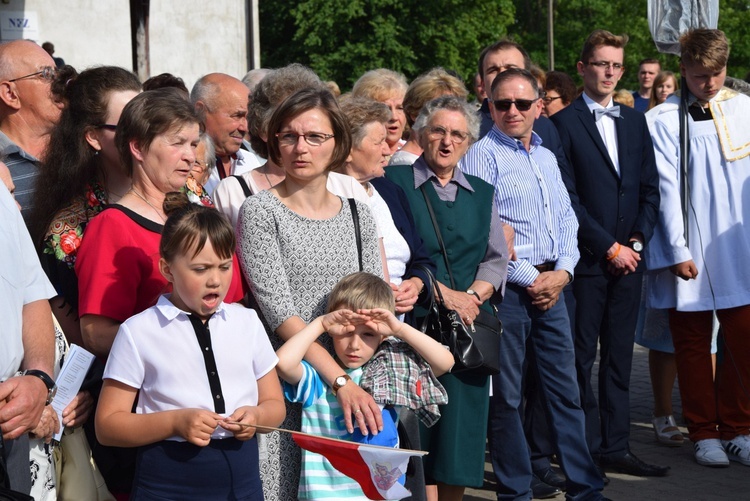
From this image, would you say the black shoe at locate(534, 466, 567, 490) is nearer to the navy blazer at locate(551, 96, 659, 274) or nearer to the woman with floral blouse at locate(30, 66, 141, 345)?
the navy blazer at locate(551, 96, 659, 274)

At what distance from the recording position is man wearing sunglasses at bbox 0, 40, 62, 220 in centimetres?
440

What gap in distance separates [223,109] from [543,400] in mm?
2384

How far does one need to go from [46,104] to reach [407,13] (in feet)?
114

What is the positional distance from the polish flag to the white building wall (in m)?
15.5

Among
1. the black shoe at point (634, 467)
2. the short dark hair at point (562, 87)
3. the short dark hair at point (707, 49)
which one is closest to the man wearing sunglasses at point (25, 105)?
the black shoe at point (634, 467)

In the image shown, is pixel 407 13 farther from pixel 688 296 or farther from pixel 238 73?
pixel 688 296

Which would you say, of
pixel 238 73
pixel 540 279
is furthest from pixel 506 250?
pixel 238 73

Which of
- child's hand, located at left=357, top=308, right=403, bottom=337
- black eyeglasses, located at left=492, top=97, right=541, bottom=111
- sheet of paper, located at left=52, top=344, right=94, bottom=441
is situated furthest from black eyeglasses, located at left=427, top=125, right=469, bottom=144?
sheet of paper, located at left=52, top=344, right=94, bottom=441

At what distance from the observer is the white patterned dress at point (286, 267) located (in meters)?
3.94

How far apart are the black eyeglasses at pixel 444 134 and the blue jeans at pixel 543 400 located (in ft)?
2.90

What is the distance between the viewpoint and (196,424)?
10.7ft

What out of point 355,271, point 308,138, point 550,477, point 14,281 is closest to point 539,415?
point 550,477

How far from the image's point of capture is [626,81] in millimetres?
43562

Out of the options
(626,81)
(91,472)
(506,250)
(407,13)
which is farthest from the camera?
(626,81)
